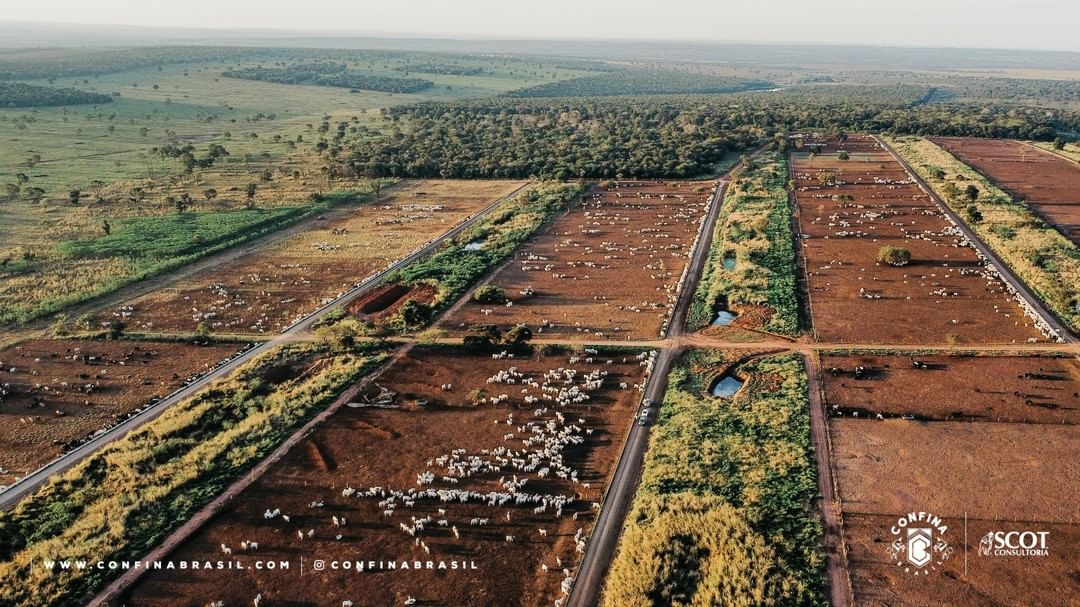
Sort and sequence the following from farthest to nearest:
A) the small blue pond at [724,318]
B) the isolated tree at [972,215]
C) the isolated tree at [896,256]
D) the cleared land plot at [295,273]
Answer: the isolated tree at [972,215]
the isolated tree at [896,256]
the cleared land plot at [295,273]
the small blue pond at [724,318]

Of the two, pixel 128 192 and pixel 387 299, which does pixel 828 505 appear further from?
pixel 128 192

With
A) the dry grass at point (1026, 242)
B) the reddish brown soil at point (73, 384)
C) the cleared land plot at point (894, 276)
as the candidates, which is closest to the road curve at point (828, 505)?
the cleared land plot at point (894, 276)

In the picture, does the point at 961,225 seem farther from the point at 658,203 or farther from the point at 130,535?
the point at 130,535

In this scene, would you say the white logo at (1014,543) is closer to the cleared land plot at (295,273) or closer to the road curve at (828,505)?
the road curve at (828,505)

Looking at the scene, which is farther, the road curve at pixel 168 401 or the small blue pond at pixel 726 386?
the small blue pond at pixel 726 386

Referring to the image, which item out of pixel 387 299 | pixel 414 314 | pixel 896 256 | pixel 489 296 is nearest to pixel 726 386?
pixel 489 296

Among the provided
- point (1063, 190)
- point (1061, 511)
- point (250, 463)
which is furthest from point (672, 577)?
point (1063, 190)
